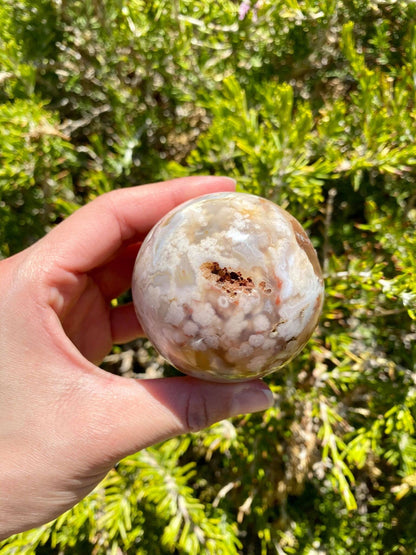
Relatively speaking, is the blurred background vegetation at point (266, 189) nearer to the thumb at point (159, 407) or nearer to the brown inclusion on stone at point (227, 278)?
the thumb at point (159, 407)

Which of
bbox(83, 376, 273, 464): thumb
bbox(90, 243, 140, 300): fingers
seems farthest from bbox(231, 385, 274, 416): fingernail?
bbox(90, 243, 140, 300): fingers

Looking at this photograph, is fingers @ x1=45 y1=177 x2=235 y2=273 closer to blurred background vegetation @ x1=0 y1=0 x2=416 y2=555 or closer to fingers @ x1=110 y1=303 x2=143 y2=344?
blurred background vegetation @ x1=0 y1=0 x2=416 y2=555

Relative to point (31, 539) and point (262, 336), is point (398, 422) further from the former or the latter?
point (31, 539)

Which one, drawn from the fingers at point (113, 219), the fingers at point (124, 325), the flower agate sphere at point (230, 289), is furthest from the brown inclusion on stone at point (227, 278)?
the fingers at point (124, 325)

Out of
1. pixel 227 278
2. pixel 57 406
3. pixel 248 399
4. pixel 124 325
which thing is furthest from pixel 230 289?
pixel 124 325

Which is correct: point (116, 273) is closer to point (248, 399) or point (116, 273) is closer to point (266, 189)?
point (266, 189)

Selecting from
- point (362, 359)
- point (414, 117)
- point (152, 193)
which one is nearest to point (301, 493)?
point (362, 359)
